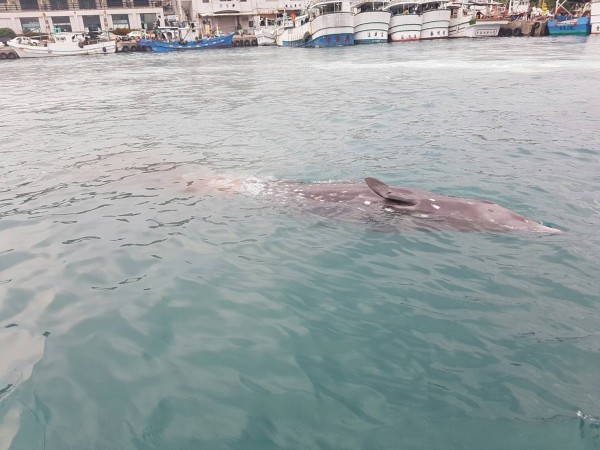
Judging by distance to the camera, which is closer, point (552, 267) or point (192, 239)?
point (552, 267)

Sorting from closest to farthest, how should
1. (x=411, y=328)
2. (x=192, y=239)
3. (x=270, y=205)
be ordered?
(x=411, y=328), (x=192, y=239), (x=270, y=205)

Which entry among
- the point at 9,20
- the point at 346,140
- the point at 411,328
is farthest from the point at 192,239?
the point at 9,20

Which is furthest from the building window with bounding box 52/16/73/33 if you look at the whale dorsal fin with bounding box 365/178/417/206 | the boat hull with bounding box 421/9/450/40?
the whale dorsal fin with bounding box 365/178/417/206

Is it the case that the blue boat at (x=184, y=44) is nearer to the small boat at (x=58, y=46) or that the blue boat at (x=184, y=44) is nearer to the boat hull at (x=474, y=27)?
the small boat at (x=58, y=46)

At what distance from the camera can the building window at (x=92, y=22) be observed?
8679 cm

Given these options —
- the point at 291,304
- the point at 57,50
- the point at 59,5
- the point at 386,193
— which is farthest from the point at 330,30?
the point at 291,304

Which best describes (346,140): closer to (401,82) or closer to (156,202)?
(156,202)

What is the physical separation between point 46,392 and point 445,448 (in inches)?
123

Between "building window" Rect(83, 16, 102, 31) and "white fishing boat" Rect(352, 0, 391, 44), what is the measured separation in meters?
53.7

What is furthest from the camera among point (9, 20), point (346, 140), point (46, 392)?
point (9, 20)

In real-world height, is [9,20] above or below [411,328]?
above

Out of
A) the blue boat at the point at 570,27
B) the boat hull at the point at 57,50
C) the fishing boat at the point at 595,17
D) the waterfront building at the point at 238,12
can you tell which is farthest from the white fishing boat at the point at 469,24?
the boat hull at the point at 57,50

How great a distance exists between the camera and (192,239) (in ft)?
20.9

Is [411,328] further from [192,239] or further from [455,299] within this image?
[192,239]
